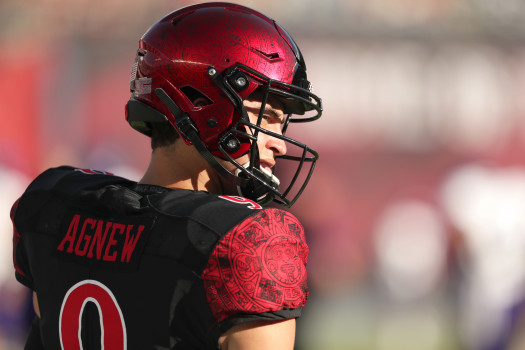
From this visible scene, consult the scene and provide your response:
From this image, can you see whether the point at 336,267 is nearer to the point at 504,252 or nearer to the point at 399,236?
the point at 399,236

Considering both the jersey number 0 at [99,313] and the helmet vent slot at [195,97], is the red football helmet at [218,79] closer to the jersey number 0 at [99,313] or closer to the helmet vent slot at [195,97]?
the helmet vent slot at [195,97]

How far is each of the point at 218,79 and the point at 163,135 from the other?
8.6 inches

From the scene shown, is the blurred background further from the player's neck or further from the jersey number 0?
the jersey number 0

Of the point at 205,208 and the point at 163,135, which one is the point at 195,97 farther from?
the point at 205,208

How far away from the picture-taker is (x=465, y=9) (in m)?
4.91

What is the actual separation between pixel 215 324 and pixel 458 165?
13.2 feet

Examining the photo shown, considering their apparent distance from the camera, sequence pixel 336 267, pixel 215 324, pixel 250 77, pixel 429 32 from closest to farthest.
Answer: pixel 215 324
pixel 250 77
pixel 336 267
pixel 429 32

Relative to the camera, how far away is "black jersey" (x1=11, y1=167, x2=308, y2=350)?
1.23 meters

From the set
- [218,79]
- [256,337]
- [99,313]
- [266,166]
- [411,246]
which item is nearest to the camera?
[256,337]

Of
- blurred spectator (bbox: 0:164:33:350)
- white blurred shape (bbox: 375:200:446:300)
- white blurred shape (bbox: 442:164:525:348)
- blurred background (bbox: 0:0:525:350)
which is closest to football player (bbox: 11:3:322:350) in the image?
blurred spectator (bbox: 0:164:33:350)

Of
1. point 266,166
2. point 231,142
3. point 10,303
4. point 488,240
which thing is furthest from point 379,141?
point 231,142

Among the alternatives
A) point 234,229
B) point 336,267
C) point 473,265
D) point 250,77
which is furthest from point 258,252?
point 473,265

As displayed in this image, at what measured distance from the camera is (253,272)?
1.23 m

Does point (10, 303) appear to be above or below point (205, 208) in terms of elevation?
below
